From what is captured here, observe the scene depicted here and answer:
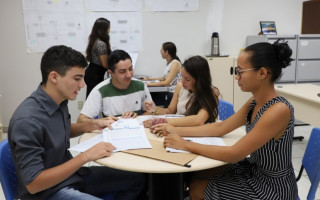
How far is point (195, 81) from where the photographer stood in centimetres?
203

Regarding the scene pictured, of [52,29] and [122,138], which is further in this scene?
[52,29]

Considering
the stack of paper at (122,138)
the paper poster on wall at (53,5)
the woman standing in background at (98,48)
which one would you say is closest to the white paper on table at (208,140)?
the stack of paper at (122,138)

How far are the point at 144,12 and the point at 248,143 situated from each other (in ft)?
12.0

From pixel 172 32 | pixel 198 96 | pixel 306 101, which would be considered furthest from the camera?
pixel 172 32

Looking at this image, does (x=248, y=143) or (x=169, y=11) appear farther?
(x=169, y=11)

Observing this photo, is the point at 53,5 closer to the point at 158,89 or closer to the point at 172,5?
the point at 172,5

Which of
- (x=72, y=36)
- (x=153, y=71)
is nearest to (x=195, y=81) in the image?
(x=153, y=71)

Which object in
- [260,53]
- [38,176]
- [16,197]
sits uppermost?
[260,53]

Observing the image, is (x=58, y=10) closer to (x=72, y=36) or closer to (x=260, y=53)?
(x=72, y=36)

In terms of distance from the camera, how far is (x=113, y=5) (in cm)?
446

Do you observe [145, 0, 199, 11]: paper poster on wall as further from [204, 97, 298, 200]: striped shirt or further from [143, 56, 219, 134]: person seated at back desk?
[204, 97, 298, 200]: striped shirt

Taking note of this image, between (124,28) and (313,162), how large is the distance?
3.63 metres

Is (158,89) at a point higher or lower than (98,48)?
lower

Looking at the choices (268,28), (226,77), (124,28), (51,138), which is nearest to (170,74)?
(226,77)
